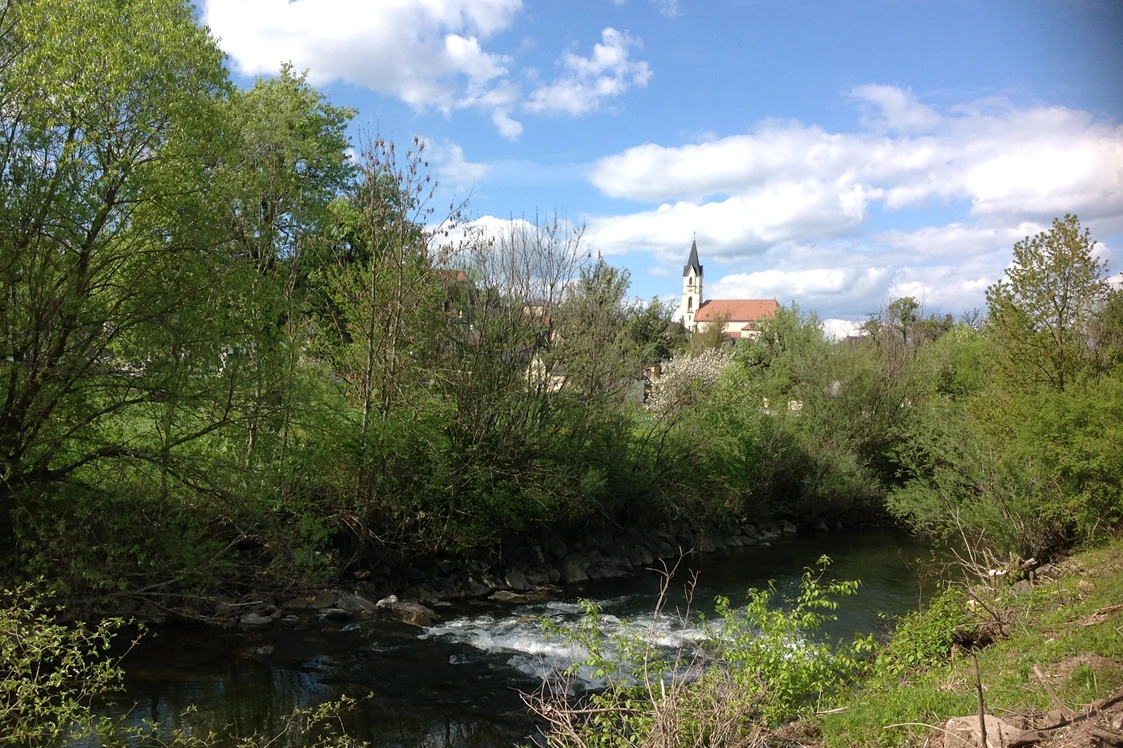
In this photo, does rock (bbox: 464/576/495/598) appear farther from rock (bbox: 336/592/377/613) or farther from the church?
the church

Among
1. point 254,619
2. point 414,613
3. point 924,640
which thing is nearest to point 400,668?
point 414,613

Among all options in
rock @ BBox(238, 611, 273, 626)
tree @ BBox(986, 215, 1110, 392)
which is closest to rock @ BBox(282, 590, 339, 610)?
rock @ BBox(238, 611, 273, 626)

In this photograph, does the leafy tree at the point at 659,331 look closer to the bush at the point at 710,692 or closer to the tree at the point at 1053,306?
the tree at the point at 1053,306

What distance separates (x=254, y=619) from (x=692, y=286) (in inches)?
4973

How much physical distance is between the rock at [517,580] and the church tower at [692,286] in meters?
117

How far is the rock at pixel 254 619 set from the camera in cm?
1440

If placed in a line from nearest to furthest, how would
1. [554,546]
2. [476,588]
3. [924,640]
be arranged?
1. [924,640]
2. [476,588]
3. [554,546]

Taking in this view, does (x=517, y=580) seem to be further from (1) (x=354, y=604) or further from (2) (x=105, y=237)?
(2) (x=105, y=237)

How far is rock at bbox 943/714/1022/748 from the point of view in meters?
6.04

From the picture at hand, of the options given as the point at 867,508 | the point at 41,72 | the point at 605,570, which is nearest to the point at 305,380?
the point at 41,72

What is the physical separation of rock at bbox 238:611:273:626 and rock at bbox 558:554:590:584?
7539 millimetres

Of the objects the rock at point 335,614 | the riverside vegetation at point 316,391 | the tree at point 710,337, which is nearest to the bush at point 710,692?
the riverside vegetation at point 316,391

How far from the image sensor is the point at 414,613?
15.7 metres

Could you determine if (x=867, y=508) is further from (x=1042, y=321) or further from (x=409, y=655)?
(x=409, y=655)
